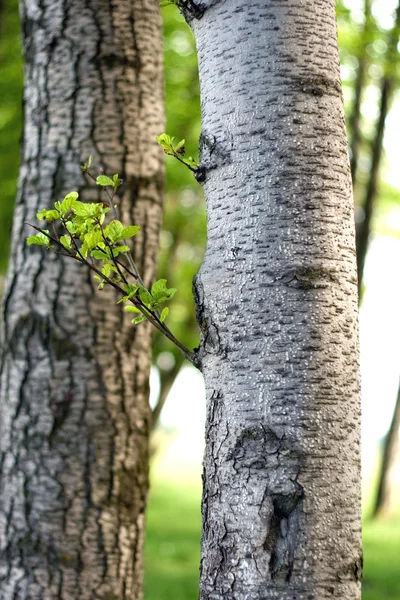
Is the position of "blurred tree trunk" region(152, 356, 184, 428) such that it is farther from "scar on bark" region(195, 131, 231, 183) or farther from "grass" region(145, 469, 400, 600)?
"scar on bark" region(195, 131, 231, 183)

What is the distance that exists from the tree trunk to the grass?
17.3ft

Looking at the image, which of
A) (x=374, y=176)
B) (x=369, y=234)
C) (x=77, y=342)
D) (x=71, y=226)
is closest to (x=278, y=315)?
(x=71, y=226)

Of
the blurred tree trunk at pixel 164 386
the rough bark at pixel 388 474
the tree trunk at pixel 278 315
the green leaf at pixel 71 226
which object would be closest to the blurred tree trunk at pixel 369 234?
the rough bark at pixel 388 474

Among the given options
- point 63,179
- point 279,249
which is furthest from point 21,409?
point 279,249

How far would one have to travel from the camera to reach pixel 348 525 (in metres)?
1.46

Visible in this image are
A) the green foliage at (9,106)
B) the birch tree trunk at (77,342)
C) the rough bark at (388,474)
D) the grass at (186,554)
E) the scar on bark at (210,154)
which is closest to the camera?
the scar on bark at (210,154)

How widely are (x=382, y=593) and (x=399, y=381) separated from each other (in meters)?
5.51

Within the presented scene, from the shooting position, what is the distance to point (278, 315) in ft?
4.80

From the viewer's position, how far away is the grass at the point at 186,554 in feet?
22.5

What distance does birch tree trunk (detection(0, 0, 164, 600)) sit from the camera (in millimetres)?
2889

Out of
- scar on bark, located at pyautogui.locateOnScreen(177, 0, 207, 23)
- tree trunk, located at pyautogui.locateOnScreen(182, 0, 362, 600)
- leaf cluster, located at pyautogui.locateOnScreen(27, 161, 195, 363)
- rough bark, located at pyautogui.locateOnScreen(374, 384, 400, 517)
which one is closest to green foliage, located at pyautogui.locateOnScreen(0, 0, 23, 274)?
scar on bark, located at pyautogui.locateOnScreen(177, 0, 207, 23)

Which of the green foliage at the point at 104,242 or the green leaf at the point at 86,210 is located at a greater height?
the green leaf at the point at 86,210

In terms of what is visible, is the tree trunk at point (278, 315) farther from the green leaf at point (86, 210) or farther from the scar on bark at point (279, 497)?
the green leaf at point (86, 210)

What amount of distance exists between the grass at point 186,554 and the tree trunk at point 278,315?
5.28m
